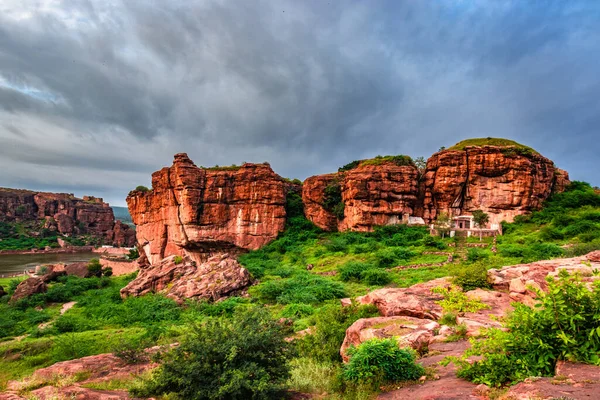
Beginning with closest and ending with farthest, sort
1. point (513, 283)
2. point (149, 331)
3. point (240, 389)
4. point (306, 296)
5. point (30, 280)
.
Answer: point (240, 389)
point (513, 283)
point (149, 331)
point (306, 296)
point (30, 280)

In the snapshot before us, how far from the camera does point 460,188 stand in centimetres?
2992

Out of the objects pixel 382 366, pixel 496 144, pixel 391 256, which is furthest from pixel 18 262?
pixel 496 144

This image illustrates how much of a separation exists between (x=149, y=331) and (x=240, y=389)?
843 cm

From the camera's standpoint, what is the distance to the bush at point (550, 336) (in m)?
3.76

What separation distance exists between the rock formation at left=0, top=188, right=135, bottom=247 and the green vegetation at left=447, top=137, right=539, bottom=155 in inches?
3277

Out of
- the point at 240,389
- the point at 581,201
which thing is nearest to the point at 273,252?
the point at 240,389

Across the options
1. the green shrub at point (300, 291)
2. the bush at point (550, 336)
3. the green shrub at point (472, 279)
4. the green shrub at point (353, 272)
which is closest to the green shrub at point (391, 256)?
the green shrub at point (353, 272)

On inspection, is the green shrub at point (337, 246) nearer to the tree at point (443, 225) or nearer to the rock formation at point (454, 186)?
the rock formation at point (454, 186)

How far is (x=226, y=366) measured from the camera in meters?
5.30

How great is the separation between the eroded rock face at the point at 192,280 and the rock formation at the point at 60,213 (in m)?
71.8

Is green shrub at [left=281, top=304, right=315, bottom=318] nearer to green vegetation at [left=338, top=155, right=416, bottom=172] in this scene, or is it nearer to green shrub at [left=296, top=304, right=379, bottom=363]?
green shrub at [left=296, top=304, right=379, bottom=363]

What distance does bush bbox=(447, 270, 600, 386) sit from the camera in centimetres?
376

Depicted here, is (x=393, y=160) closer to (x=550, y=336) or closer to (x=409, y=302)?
(x=409, y=302)

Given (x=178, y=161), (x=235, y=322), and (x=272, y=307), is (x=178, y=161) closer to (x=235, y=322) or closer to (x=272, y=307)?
(x=272, y=307)
